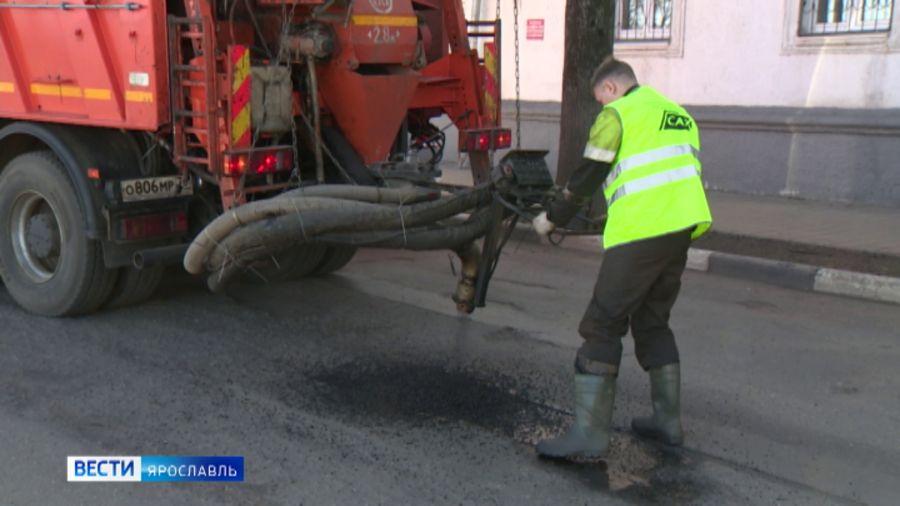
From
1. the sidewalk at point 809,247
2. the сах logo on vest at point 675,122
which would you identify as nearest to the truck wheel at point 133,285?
the сах logo on vest at point 675,122

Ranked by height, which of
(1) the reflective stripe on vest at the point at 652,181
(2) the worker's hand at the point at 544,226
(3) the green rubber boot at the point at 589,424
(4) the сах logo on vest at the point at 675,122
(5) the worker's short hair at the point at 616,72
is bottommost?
(3) the green rubber boot at the point at 589,424

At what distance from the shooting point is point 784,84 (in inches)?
412

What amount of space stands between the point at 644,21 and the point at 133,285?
780 centimetres

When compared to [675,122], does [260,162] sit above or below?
below

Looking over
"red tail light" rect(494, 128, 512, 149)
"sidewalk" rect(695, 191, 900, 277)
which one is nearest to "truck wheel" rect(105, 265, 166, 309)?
"red tail light" rect(494, 128, 512, 149)

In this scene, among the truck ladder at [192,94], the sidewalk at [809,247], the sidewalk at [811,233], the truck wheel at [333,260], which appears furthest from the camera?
the sidewalk at [811,233]

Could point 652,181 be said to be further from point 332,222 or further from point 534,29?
point 534,29

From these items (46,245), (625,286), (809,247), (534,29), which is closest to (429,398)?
(625,286)

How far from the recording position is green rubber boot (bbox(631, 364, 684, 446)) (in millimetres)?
4316

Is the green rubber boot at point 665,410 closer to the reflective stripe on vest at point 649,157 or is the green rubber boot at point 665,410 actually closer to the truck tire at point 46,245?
the reflective stripe on vest at point 649,157

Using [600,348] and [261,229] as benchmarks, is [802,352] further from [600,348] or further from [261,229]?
[261,229]

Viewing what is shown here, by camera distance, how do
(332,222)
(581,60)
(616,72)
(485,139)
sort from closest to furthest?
(616,72) < (332,222) < (485,139) < (581,60)

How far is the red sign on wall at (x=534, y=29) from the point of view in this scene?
12961 millimetres

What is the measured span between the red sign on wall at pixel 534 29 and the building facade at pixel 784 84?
123cm
